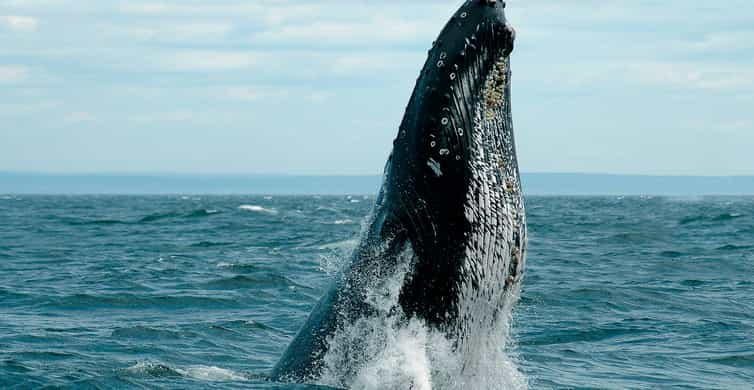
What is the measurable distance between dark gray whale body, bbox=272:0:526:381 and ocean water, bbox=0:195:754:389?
30.3 inches

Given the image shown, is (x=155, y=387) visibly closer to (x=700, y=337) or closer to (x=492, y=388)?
(x=492, y=388)

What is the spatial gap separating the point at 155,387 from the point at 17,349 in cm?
317

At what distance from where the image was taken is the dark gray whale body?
5.80 metres

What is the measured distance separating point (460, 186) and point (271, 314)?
27.3 feet

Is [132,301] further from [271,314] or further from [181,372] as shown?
[181,372]

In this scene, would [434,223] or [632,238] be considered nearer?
[434,223]

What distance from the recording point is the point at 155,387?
7934 mm

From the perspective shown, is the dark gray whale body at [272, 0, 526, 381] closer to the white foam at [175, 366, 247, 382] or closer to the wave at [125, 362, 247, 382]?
the white foam at [175, 366, 247, 382]

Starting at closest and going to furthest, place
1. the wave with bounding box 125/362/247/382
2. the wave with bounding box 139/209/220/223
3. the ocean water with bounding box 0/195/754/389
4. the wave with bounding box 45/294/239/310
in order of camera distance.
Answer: the wave with bounding box 125/362/247/382 < the ocean water with bounding box 0/195/754/389 < the wave with bounding box 45/294/239/310 < the wave with bounding box 139/209/220/223

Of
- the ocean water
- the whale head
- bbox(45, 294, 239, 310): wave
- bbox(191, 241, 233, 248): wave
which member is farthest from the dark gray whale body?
bbox(191, 241, 233, 248): wave

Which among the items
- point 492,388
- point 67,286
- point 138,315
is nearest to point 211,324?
point 138,315

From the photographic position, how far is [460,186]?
581 centimetres

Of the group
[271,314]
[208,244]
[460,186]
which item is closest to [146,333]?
[271,314]

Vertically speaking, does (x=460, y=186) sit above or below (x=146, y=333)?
above
